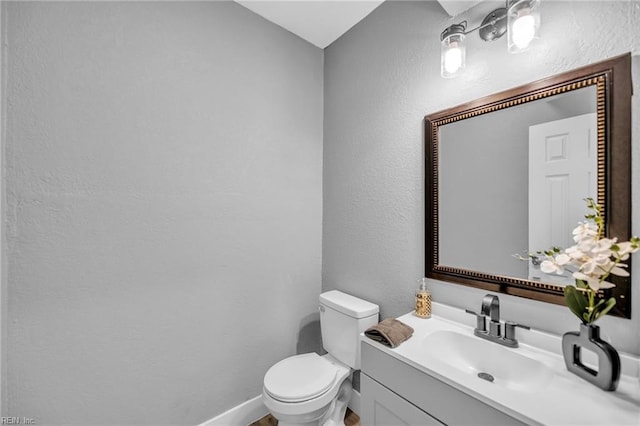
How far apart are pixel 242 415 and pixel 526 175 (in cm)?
199

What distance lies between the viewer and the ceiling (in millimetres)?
1640

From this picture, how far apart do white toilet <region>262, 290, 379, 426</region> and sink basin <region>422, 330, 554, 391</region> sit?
45 cm

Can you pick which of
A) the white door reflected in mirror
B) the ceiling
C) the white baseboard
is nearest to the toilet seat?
the white baseboard

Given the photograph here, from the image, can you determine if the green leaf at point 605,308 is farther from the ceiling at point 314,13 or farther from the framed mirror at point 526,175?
the ceiling at point 314,13

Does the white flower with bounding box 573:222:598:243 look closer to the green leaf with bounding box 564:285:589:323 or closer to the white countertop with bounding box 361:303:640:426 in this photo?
the green leaf with bounding box 564:285:589:323

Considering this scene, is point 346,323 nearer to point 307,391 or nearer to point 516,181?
point 307,391

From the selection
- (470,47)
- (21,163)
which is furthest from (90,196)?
(470,47)

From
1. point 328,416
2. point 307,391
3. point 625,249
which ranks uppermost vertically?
point 625,249

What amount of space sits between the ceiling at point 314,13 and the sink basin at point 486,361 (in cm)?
190

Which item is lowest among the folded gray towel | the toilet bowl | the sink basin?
the toilet bowl

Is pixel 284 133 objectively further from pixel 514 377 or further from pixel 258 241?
pixel 514 377

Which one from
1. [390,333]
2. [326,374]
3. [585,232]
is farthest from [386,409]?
[585,232]

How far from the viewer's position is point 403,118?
152cm

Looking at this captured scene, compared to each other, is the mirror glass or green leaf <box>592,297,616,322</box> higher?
the mirror glass
